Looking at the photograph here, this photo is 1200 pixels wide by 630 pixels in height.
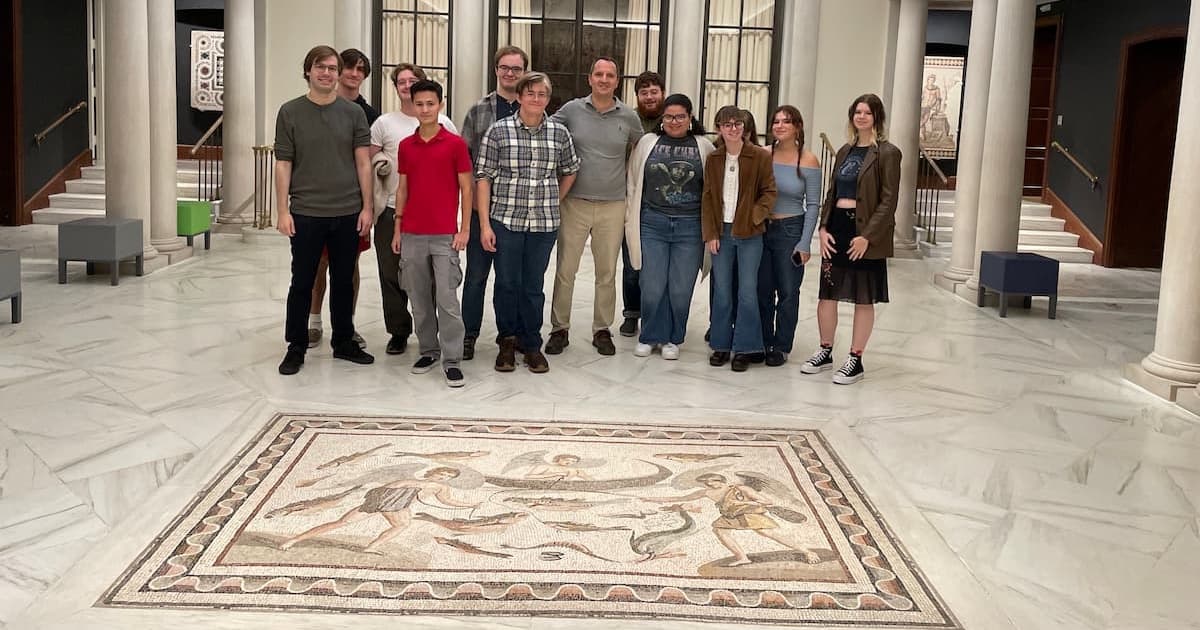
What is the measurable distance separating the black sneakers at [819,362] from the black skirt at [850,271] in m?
0.47

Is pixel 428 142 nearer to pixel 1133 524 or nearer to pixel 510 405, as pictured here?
pixel 510 405

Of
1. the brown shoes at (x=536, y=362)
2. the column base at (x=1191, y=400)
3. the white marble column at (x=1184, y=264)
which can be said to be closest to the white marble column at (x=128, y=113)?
the brown shoes at (x=536, y=362)

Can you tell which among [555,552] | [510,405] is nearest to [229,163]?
[510,405]

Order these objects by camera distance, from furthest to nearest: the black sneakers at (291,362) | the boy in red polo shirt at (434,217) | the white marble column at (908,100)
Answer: the white marble column at (908,100) → the black sneakers at (291,362) → the boy in red polo shirt at (434,217)

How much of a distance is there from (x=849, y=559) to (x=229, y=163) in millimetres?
11377

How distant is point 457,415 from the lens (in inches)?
219

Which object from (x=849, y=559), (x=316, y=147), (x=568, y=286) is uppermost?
(x=316, y=147)

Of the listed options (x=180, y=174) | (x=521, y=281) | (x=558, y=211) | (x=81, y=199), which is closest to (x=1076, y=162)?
(x=558, y=211)

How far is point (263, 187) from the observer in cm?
1382

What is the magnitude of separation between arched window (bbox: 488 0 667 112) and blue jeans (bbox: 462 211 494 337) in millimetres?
8509

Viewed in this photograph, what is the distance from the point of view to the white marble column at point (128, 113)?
31.6ft

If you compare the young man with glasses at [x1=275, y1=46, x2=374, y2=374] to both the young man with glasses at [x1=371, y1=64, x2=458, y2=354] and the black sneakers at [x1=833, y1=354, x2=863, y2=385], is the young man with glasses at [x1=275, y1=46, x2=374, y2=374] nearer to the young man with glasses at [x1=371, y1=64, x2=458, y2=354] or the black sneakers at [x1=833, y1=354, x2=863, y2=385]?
the young man with glasses at [x1=371, y1=64, x2=458, y2=354]

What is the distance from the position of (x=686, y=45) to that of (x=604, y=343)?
319 inches

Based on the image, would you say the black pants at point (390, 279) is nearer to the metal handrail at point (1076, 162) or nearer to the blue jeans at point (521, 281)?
the blue jeans at point (521, 281)
